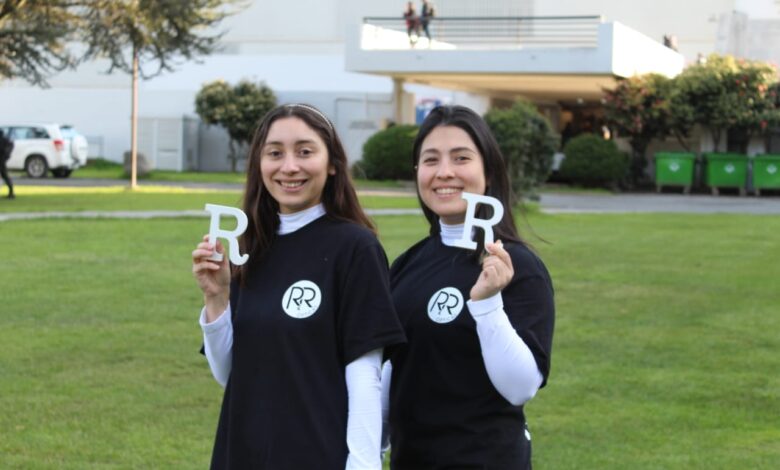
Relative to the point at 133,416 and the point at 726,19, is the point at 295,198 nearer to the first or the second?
the point at 133,416

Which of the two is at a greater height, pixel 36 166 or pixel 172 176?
pixel 36 166

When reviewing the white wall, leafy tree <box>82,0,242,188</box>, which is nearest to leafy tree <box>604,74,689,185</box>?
the white wall

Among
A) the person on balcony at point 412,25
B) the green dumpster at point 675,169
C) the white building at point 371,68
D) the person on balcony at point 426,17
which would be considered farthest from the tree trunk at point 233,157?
the green dumpster at point 675,169

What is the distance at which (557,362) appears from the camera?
845cm

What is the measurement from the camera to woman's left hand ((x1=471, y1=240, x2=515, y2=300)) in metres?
2.95

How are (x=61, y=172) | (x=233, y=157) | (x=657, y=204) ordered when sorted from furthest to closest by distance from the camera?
(x=233, y=157) < (x=61, y=172) < (x=657, y=204)

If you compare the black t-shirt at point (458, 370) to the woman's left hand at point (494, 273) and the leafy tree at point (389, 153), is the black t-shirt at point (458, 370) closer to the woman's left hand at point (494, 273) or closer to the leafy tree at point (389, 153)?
the woman's left hand at point (494, 273)

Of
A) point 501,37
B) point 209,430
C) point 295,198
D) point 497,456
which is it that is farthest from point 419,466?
point 501,37

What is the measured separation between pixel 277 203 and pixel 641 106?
29055mm

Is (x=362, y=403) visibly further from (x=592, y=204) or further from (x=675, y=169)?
(x=675, y=169)

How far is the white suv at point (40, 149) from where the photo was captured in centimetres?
3428

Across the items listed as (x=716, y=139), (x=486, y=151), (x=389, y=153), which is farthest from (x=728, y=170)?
(x=486, y=151)

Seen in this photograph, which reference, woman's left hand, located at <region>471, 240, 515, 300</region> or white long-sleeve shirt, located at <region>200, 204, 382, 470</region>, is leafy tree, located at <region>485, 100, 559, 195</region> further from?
woman's left hand, located at <region>471, 240, 515, 300</region>

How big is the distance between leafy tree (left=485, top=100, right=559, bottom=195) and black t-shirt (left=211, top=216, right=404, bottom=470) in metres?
17.4
